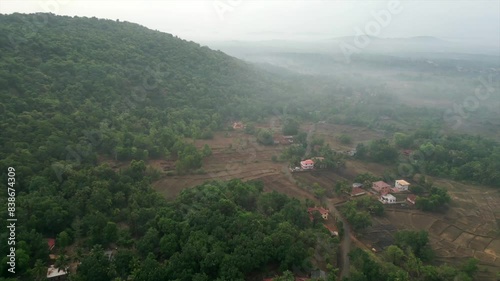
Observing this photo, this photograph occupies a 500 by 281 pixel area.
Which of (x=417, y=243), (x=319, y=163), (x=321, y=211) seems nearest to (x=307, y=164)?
(x=319, y=163)

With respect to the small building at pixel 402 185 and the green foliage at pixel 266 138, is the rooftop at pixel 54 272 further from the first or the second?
the green foliage at pixel 266 138

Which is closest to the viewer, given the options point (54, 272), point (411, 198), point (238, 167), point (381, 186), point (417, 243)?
point (54, 272)

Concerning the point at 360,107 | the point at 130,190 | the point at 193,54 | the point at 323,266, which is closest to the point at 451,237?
the point at 323,266

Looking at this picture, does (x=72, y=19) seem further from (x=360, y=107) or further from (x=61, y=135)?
(x=360, y=107)

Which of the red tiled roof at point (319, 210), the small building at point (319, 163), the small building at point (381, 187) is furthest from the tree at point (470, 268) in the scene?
the small building at point (319, 163)

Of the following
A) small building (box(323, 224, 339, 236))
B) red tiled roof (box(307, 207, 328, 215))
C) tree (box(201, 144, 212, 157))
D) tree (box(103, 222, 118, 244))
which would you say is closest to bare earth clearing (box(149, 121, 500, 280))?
tree (box(201, 144, 212, 157))

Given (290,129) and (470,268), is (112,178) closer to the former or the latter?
(470,268)
